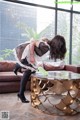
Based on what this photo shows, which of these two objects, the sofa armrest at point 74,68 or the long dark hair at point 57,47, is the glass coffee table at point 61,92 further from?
the sofa armrest at point 74,68

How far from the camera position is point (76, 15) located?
630 centimetres

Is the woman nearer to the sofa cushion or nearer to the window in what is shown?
the sofa cushion

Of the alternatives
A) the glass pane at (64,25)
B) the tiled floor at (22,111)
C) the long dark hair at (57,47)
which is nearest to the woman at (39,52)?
the long dark hair at (57,47)

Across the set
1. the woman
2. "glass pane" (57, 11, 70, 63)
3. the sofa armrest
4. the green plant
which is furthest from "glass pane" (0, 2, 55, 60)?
the woman

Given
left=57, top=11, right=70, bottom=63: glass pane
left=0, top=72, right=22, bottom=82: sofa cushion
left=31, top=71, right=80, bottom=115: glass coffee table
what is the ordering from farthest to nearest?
left=57, top=11, right=70, bottom=63: glass pane
left=0, top=72, right=22, bottom=82: sofa cushion
left=31, top=71, right=80, bottom=115: glass coffee table

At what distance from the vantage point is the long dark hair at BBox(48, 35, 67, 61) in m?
Result: 2.96

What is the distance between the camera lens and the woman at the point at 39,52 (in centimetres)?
298

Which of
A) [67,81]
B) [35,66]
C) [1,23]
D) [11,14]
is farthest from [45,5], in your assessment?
[67,81]

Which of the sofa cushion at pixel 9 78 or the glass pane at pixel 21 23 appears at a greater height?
the glass pane at pixel 21 23

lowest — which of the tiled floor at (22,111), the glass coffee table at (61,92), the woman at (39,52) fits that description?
the tiled floor at (22,111)

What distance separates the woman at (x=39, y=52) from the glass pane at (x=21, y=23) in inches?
85.1

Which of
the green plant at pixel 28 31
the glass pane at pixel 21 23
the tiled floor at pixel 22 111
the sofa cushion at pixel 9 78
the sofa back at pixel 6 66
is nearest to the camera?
the tiled floor at pixel 22 111

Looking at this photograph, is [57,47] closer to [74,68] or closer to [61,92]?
[61,92]

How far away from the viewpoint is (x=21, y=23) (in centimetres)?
554
